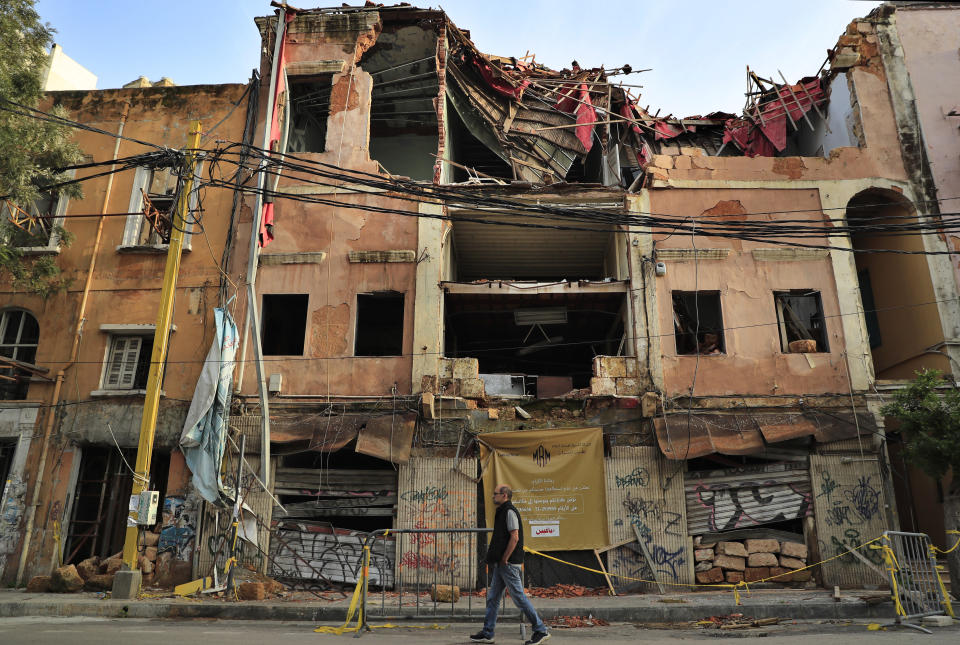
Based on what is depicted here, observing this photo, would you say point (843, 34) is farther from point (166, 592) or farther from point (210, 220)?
point (166, 592)

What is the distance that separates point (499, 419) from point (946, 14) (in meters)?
14.3

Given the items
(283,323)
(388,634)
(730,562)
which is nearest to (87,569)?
(283,323)

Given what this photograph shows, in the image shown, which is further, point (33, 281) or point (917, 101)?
point (917, 101)

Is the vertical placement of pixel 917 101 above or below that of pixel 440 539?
above

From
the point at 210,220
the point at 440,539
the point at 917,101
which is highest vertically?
the point at 917,101

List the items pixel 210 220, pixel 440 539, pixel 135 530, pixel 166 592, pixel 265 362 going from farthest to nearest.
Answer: pixel 210 220
pixel 265 362
pixel 440 539
pixel 166 592
pixel 135 530

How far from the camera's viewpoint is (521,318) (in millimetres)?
15945

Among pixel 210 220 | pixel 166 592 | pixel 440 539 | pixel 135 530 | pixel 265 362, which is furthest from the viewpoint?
pixel 210 220

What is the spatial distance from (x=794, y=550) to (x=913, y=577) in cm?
410

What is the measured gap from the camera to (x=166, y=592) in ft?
38.7

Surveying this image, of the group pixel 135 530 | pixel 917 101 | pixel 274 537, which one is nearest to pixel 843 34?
pixel 917 101

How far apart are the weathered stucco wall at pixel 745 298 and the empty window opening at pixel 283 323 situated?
8.01m

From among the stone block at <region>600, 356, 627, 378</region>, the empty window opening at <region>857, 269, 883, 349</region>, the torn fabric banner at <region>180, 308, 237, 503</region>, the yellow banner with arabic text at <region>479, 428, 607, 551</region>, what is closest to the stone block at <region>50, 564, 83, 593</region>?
the torn fabric banner at <region>180, 308, 237, 503</region>

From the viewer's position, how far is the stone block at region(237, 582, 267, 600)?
1113cm
